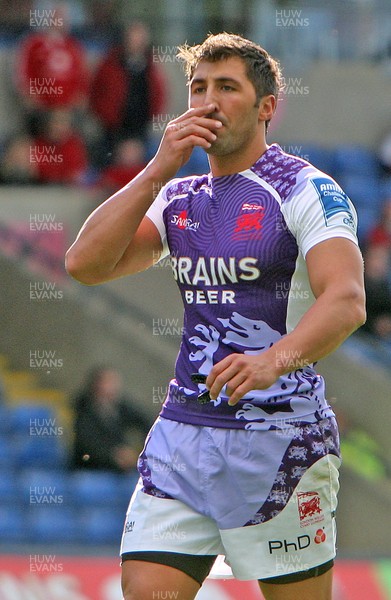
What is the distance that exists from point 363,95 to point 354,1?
92 cm

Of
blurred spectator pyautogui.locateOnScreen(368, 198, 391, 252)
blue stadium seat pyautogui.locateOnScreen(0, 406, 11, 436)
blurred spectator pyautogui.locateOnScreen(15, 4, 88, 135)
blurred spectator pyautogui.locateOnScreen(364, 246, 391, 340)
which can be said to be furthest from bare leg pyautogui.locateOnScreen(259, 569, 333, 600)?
blurred spectator pyautogui.locateOnScreen(15, 4, 88, 135)

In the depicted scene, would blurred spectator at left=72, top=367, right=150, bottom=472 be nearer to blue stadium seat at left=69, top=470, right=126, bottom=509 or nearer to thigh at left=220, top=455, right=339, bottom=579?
blue stadium seat at left=69, top=470, right=126, bottom=509

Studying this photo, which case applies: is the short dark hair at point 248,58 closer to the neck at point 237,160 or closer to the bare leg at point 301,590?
the neck at point 237,160

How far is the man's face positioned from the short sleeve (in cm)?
23

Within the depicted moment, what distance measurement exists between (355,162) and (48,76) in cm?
288

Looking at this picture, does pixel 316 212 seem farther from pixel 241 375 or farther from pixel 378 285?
pixel 378 285

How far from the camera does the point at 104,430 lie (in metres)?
8.20

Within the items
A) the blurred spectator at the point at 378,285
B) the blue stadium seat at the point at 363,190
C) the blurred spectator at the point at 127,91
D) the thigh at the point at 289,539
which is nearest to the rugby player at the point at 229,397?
the thigh at the point at 289,539

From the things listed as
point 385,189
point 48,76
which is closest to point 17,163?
point 48,76

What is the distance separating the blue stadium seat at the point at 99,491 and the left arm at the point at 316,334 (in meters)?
5.33

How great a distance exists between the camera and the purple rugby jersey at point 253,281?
135 inches

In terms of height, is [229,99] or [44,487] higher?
[229,99]

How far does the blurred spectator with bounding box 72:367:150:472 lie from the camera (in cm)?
818

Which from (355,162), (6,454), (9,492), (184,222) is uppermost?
(184,222)
